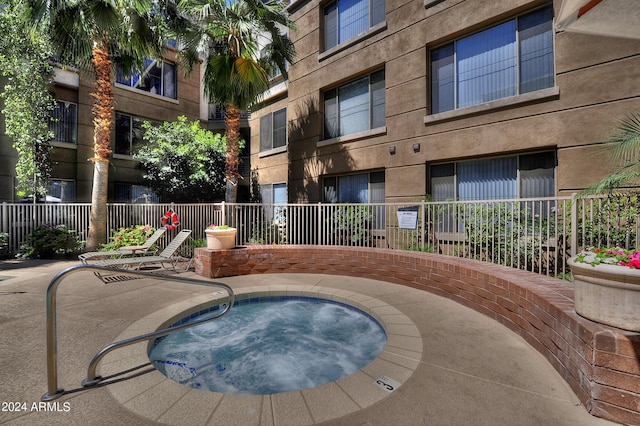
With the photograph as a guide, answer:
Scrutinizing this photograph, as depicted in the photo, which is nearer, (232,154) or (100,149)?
(100,149)

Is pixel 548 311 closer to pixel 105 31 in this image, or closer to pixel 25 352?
pixel 25 352

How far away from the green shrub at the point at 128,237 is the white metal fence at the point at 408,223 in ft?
1.39

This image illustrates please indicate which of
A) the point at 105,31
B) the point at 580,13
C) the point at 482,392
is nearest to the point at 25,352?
the point at 482,392

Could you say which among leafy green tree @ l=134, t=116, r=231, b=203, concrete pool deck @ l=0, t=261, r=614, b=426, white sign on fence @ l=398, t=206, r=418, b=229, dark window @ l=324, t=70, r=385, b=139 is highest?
dark window @ l=324, t=70, r=385, b=139

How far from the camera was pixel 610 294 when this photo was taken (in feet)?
7.80

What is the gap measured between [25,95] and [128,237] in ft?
25.8

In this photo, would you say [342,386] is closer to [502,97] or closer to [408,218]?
[408,218]

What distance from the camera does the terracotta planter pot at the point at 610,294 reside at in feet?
7.44

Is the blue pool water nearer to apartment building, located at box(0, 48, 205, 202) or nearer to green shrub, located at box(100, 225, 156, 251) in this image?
green shrub, located at box(100, 225, 156, 251)

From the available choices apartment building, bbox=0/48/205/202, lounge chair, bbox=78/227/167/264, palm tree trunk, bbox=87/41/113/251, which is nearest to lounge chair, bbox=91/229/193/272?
lounge chair, bbox=78/227/167/264

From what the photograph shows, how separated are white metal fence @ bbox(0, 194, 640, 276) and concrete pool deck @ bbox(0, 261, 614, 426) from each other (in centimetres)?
191

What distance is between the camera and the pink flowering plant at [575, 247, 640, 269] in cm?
236

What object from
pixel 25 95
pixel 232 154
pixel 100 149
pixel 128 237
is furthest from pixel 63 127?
pixel 232 154

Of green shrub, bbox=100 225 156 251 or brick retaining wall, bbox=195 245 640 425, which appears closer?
brick retaining wall, bbox=195 245 640 425
